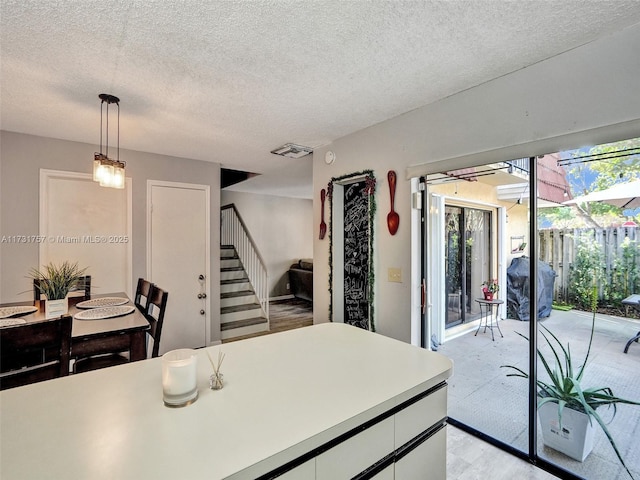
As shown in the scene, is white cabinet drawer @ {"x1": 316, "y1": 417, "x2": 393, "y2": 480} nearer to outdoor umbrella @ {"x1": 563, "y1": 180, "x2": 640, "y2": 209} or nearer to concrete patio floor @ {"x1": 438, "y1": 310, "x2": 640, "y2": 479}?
concrete patio floor @ {"x1": 438, "y1": 310, "x2": 640, "y2": 479}

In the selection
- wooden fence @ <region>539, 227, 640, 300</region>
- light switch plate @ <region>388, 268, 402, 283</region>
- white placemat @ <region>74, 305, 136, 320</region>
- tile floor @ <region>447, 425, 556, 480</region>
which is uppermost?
wooden fence @ <region>539, 227, 640, 300</region>

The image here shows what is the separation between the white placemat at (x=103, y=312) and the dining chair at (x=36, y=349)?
0.44 m

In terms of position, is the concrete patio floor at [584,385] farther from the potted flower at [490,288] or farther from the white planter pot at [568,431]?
the potted flower at [490,288]

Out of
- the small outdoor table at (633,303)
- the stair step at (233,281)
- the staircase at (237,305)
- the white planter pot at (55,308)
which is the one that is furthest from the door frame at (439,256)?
the white planter pot at (55,308)

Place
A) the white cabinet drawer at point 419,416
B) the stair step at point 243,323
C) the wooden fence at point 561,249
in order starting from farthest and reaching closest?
1. the stair step at point 243,323
2. the wooden fence at point 561,249
3. the white cabinet drawer at point 419,416

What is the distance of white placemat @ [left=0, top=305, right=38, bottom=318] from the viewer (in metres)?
2.07

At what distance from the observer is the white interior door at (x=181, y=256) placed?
3797 mm

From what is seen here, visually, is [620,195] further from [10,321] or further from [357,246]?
[10,321]

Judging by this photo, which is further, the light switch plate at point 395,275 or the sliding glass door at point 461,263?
the sliding glass door at point 461,263

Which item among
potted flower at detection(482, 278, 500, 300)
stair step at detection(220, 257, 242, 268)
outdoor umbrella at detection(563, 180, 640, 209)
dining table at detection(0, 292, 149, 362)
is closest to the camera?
outdoor umbrella at detection(563, 180, 640, 209)

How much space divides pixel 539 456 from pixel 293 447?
6.96 feet

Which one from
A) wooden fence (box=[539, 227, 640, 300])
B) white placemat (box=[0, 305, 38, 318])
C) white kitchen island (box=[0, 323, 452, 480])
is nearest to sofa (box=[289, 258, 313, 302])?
white placemat (box=[0, 305, 38, 318])

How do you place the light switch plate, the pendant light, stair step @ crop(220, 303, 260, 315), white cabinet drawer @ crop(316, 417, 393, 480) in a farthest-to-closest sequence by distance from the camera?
stair step @ crop(220, 303, 260, 315) < the light switch plate < the pendant light < white cabinet drawer @ crop(316, 417, 393, 480)

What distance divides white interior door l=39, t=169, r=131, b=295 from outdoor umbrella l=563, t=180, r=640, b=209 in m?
4.39
